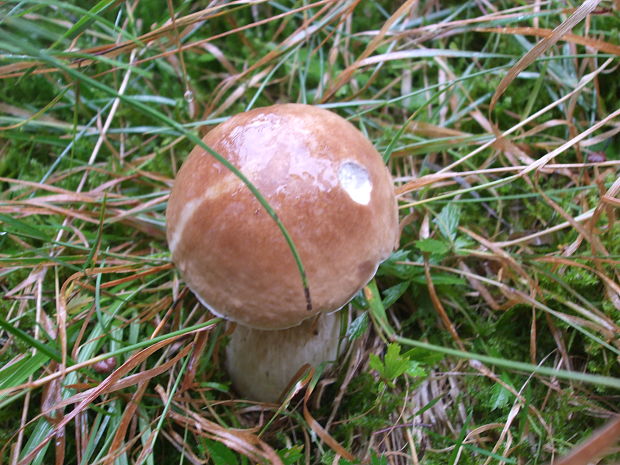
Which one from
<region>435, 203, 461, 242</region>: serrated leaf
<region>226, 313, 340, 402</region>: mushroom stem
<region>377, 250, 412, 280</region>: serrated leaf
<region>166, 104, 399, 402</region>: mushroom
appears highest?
<region>166, 104, 399, 402</region>: mushroom

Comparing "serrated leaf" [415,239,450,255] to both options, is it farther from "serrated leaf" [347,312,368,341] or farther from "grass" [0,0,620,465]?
"serrated leaf" [347,312,368,341]

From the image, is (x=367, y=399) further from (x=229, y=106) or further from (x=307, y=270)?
(x=229, y=106)

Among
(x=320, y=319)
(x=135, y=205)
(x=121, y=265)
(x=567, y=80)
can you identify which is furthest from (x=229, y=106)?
(x=567, y=80)

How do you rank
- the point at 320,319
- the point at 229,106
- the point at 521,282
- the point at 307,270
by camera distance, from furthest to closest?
1. the point at 229,106
2. the point at 521,282
3. the point at 320,319
4. the point at 307,270

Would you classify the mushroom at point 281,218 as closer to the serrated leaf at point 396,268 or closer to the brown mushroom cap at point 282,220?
the brown mushroom cap at point 282,220

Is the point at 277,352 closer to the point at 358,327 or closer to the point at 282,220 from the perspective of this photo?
the point at 358,327

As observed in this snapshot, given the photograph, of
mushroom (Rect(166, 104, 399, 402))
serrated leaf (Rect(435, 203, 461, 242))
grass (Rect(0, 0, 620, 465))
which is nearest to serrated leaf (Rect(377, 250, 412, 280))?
grass (Rect(0, 0, 620, 465))

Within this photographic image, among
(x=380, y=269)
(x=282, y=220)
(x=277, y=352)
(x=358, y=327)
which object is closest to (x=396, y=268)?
(x=380, y=269)
